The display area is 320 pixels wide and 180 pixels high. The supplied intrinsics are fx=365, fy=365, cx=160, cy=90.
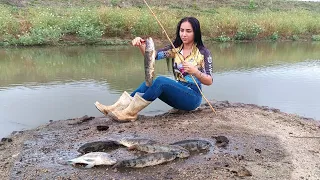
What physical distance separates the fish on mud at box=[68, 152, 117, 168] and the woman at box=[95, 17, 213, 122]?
132 cm

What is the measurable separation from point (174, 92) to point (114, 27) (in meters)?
11.1

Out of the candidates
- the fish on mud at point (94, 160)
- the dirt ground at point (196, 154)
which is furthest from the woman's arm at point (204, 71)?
the fish on mud at point (94, 160)

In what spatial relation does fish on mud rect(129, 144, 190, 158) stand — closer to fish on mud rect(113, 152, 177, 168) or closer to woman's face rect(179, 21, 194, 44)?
fish on mud rect(113, 152, 177, 168)

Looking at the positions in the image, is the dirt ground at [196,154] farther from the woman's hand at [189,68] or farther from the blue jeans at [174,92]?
the woman's hand at [189,68]

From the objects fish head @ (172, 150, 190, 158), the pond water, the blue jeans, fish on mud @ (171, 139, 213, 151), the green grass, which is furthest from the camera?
the green grass

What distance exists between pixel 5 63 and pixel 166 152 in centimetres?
780

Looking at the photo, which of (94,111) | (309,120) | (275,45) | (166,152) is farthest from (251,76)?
(275,45)

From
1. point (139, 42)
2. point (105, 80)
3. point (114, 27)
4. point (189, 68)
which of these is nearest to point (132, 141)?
point (189, 68)

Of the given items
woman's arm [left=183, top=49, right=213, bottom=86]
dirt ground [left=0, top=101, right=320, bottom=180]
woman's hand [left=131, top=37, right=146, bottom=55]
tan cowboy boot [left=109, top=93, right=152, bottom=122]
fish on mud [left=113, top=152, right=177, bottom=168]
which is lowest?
dirt ground [left=0, top=101, right=320, bottom=180]

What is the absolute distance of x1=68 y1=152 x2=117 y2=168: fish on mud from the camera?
10.7 feet

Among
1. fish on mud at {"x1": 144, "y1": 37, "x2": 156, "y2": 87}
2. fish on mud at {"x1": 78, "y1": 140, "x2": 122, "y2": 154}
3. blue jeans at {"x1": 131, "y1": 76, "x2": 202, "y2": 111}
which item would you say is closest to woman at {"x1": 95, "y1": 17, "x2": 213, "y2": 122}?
blue jeans at {"x1": 131, "y1": 76, "x2": 202, "y2": 111}

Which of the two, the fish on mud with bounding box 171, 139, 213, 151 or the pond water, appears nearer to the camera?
the fish on mud with bounding box 171, 139, 213, 151

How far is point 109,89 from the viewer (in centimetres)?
720

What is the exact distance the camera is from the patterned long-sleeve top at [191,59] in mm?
4590
